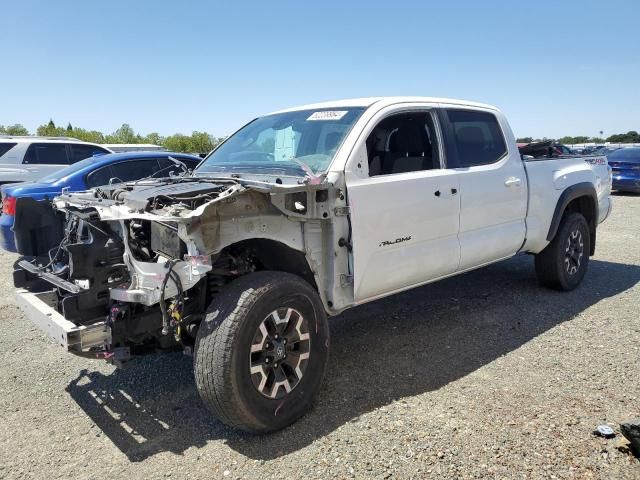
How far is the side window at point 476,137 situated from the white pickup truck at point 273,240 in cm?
2

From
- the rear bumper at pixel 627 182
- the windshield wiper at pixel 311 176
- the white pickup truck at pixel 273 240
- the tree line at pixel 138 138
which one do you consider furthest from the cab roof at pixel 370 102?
the tree line at pixel 138 138

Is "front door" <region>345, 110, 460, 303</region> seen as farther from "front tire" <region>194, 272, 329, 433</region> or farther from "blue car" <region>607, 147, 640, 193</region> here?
"blue car" <region>607, 147, 640, 193</region>

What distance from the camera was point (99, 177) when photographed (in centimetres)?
757

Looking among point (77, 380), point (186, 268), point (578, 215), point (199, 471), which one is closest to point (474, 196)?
point (578, 215)

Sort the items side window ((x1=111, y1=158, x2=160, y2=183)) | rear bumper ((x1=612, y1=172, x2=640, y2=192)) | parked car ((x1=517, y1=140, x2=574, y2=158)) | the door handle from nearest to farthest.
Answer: the door handle → parked car ((x1=517, y1=140, x2=574, y2=158)) → side window ((x1=111, y1=158, x2=160, y2=183)) → rear bumper ((x1=612, y1=172, x2=640, y2=192))

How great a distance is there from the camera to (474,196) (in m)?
4.47

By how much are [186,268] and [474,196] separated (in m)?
2.68

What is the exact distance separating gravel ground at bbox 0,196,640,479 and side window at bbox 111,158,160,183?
3047mm

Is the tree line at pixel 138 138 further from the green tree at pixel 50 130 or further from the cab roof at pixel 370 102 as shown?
the cab roof at pixel 370 102

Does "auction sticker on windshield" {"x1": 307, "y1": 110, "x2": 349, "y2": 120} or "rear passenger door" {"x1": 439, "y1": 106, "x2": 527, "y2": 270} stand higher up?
"auction sticker on windshield" {"x1": 307, "y1": 110, "x2": 349, "y2": 120}

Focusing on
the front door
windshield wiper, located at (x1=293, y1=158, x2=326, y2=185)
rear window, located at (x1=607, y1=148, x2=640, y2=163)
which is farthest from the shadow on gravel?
rear window, located at (x1=607, y1=148, x2=640, y2=163)

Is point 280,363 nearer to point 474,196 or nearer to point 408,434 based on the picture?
point 408,434

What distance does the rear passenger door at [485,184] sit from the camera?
4.45 m

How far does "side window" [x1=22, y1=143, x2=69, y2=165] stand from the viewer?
1178 cm
